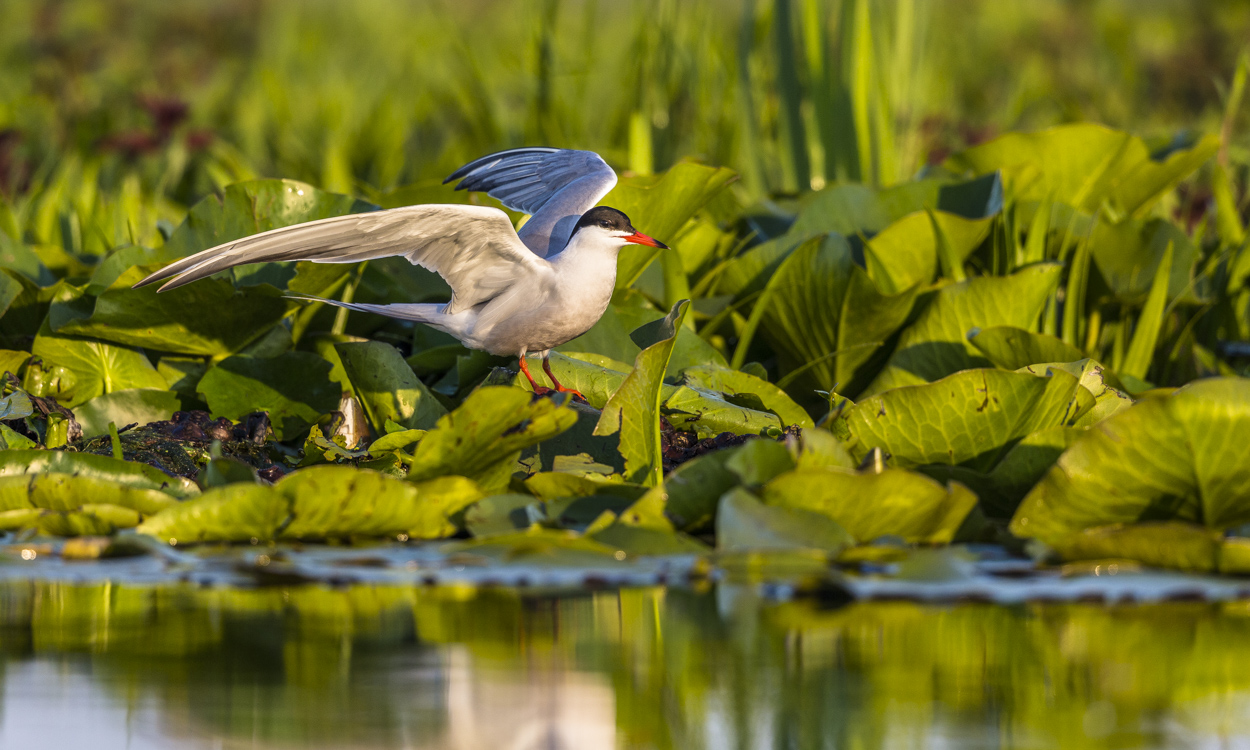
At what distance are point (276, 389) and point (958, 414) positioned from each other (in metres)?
1.65

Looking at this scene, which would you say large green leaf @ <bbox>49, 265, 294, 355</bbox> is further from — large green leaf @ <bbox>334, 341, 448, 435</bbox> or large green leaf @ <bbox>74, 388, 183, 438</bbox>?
large green leaf @ <bbox>334, 341, 448, 435</bbox>

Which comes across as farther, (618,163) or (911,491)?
(618,163)

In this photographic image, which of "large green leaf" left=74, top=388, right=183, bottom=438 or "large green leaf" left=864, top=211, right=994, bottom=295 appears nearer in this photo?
"large green leaf" left=74, top=388, right=183, bottom=438

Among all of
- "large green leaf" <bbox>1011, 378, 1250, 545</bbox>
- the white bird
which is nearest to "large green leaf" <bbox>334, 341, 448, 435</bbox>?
the white bird

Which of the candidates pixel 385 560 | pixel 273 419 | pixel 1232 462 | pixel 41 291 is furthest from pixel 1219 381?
pixel 41 291

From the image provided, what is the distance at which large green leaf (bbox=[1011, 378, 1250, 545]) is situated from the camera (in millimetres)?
2102

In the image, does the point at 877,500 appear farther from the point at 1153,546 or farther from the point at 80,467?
the point at 80,467

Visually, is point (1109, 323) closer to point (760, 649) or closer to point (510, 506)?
point (510, 506)

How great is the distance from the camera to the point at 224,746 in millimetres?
1348

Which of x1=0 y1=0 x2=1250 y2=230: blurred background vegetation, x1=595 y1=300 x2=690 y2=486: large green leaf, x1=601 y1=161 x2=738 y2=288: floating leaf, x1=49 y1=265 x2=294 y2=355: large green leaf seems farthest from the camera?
x1=0 y1=0 x2=1250 y2=230: blurred background vegetation

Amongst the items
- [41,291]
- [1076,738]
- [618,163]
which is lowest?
[1076,738]

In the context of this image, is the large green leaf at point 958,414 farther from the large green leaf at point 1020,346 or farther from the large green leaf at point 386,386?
the large green leaf at point 386,386

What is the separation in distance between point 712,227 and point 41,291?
6.15 feet

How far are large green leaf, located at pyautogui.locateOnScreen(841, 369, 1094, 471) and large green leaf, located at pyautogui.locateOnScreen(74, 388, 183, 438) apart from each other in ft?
5.56
